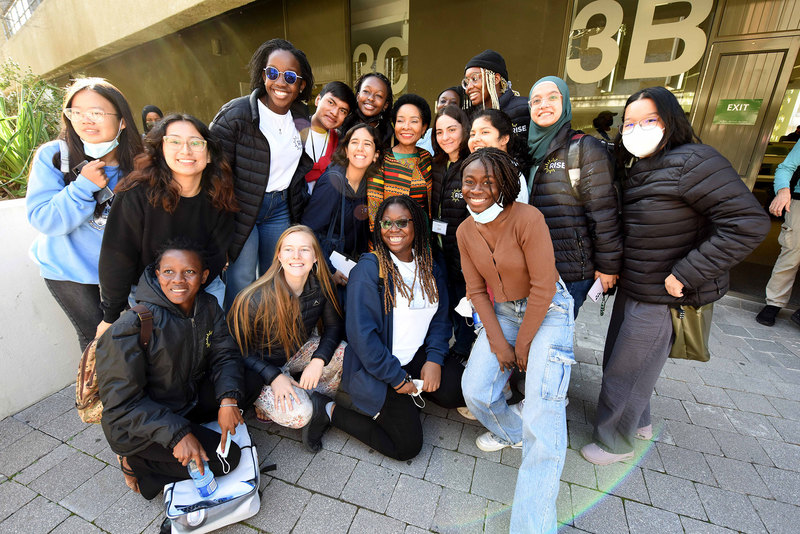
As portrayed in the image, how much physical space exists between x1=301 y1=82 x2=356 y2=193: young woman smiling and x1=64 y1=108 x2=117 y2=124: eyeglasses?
4.28 ft

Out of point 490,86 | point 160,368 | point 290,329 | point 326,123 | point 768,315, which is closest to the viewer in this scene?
point 160,368

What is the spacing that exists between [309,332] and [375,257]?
0.75 m

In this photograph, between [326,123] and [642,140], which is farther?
[326,123]

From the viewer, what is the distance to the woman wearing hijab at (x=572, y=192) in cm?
220

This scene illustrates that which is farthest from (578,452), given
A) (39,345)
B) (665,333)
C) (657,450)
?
(39,345)

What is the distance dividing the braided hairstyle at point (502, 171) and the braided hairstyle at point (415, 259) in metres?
0.67

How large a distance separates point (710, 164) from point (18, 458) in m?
4.38

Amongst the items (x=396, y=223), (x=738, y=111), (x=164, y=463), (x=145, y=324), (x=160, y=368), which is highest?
(x=738, y=111)

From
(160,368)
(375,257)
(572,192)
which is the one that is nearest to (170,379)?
(160,368)

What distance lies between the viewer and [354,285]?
2541mm

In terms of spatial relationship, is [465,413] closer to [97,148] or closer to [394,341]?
[394,341]

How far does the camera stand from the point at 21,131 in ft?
11.1

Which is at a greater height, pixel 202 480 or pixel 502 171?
pixel 502 171

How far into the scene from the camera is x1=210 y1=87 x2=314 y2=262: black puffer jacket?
8.71 feet
